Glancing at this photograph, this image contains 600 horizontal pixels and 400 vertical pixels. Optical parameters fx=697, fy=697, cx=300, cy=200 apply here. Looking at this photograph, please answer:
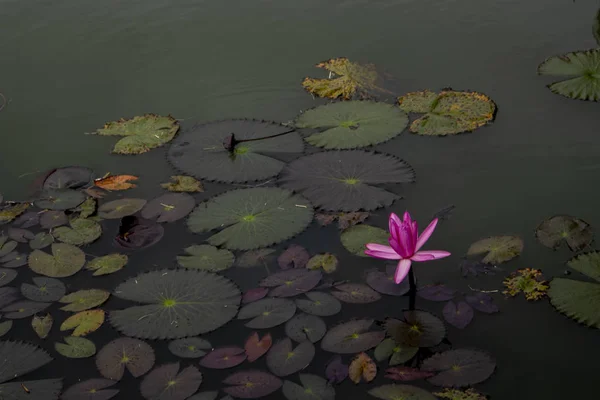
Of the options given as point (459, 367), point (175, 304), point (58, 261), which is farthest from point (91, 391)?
point (459, 367)

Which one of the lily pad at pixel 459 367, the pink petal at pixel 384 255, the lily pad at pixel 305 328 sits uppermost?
the pink petal at pixel 384 255

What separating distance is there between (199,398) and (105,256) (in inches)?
41.6

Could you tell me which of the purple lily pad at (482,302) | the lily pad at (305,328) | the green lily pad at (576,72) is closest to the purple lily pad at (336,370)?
the lily pad at (305,328)

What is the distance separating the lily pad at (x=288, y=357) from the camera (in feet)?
8.75

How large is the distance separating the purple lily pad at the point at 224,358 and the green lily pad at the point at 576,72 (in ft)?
8.44

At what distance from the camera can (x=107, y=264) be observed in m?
3.31

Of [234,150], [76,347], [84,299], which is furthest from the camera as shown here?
[234,150]

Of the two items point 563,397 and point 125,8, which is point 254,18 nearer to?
point 125,8

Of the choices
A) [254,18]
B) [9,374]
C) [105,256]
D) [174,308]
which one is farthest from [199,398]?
[254,18]

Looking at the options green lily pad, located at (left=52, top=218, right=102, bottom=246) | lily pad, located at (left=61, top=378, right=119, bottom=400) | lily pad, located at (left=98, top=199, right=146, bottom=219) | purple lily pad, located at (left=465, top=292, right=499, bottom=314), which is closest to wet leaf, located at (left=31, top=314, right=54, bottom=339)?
lily pad, located at (left=61, top=378, right=119, bottom=400)

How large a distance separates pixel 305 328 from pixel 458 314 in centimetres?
62

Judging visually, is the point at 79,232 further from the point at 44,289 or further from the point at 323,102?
the point at 323,102

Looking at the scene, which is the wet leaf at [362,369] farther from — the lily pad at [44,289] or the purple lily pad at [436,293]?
the lily pad at [44,289]

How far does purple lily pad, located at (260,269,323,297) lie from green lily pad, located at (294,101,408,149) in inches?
39.2
